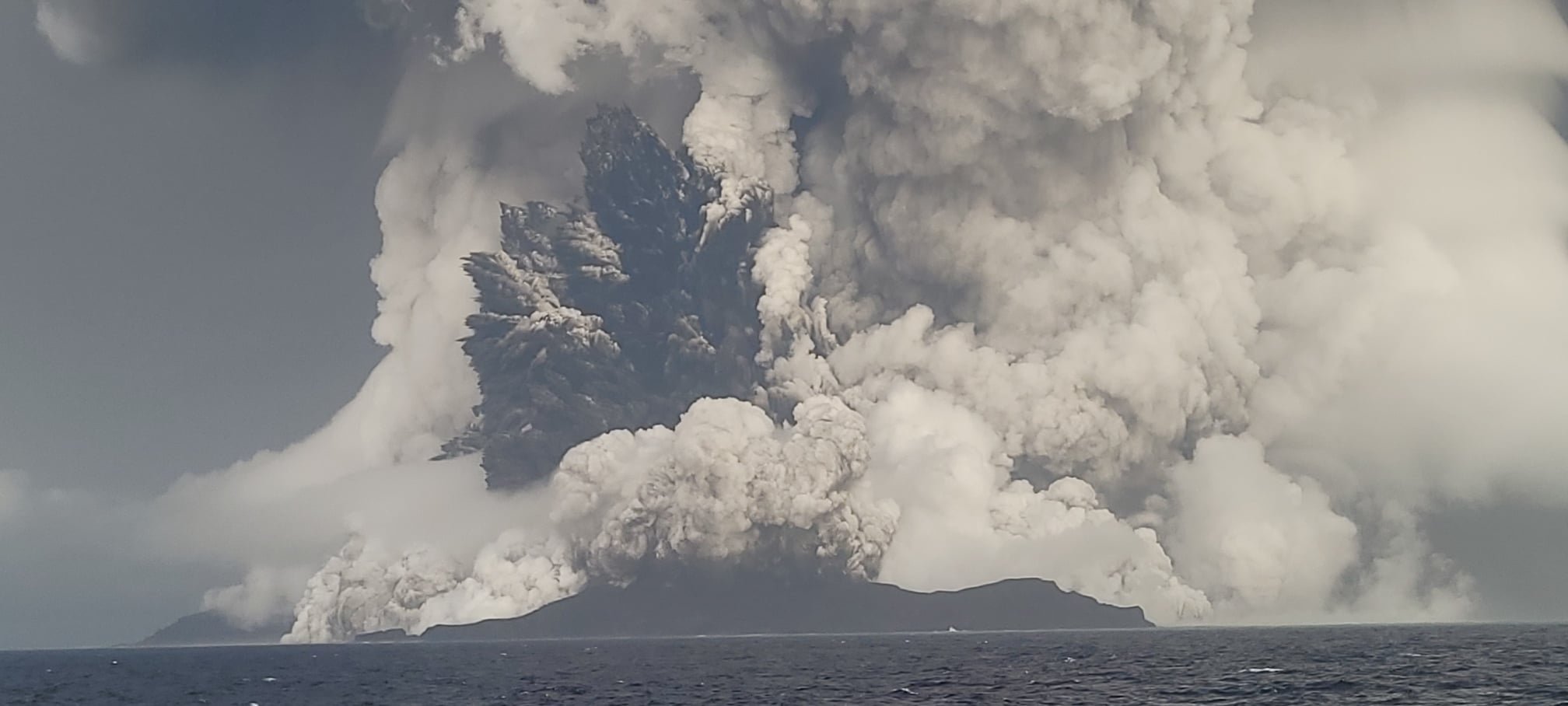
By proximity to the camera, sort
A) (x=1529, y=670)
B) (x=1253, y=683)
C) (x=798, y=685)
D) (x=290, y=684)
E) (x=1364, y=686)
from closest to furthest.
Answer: (x=1364, y=686)
(x=1253, y=683)
(x=1529, y=670)
(x=798, y=685)
(x=290, y=684)

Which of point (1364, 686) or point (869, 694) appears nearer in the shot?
point (1364, 686)

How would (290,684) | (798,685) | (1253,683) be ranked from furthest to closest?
1. (290,684)
2. (798,685)
3. (1253,683)

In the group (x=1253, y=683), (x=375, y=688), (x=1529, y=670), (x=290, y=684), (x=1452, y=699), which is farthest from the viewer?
(x=290, y=684)

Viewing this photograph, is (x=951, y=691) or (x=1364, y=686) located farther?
(x=951, y=691)

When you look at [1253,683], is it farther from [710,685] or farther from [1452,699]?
[710,685]

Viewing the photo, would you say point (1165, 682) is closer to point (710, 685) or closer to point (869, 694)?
point (869, 694)

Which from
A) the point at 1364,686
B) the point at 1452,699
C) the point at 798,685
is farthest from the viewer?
the point at 798,685

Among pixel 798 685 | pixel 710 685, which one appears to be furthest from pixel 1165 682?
pixel 710 685

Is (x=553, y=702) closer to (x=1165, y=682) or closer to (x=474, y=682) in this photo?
(x=474, y=682)

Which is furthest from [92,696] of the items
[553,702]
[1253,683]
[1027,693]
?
[1253,683]
